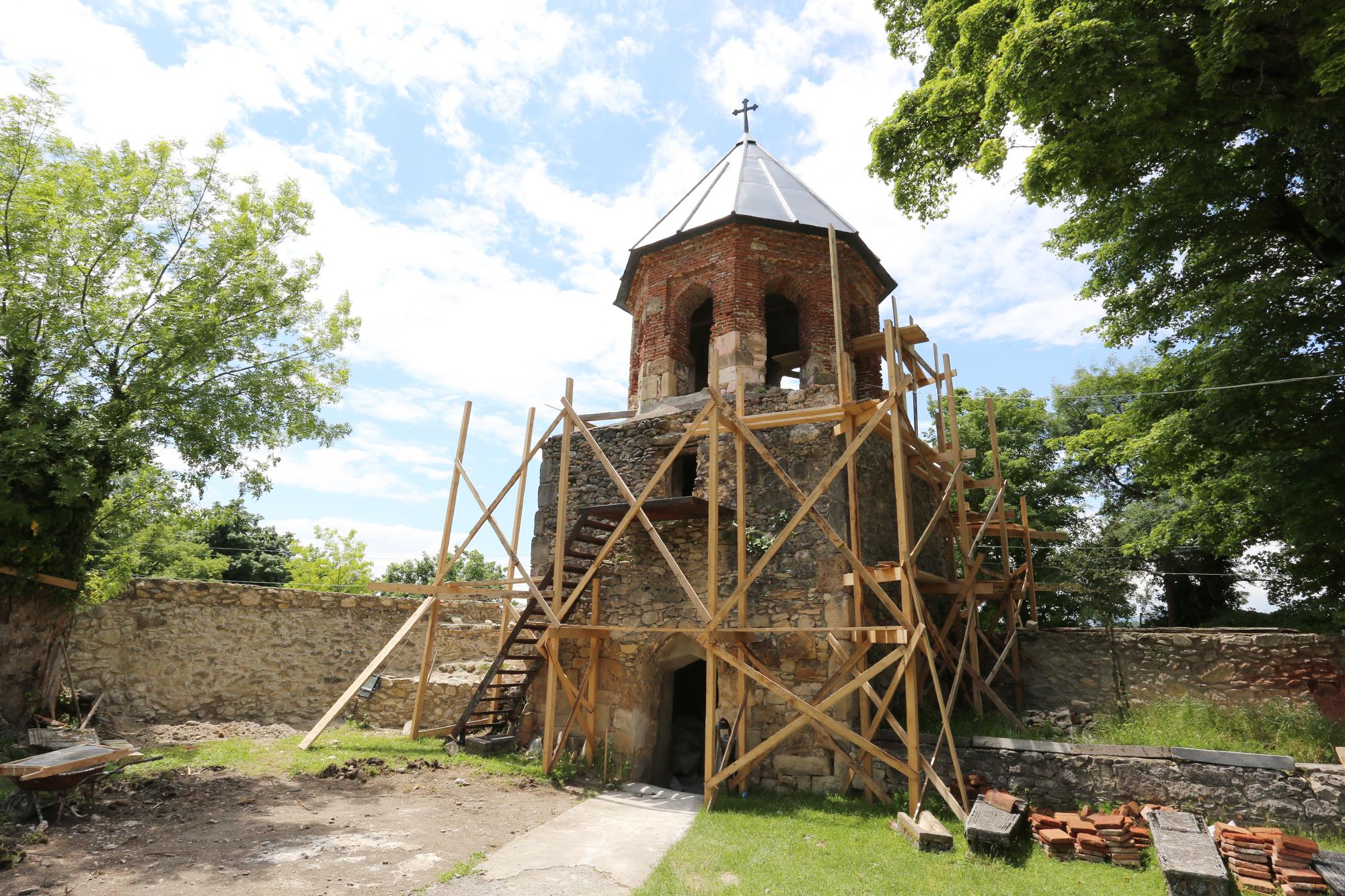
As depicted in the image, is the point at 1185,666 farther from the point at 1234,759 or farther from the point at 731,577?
the point at 731,577

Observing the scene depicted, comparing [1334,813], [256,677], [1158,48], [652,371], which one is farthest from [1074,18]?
[256,677]

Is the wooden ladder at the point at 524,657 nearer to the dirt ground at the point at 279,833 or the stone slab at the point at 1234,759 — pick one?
the dirt ground at the point at 279,833

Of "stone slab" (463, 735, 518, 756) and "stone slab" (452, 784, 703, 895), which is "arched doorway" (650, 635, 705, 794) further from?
"stone slab" (463, 735, 518, 756)

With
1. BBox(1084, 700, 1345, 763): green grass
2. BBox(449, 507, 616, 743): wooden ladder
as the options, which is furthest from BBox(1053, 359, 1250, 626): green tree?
BBox(449, 507, 616, 743): wooden ladder

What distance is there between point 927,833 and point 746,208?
31.3ft

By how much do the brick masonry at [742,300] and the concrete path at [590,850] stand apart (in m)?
6.11

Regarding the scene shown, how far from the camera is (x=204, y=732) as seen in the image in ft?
36.9

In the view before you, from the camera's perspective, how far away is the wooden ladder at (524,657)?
33.5 ft

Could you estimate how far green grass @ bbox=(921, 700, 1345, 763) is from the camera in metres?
7.70

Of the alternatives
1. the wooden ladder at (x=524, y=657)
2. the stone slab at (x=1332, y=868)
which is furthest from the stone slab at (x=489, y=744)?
the stone slab at (x=1332, y=868)

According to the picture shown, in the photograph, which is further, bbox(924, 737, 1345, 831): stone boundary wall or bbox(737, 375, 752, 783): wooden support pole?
bbox(737, 375, 752, 783): wooden support pole

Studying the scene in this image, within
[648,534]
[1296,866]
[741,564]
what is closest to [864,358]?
[648,534]

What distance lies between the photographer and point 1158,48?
657 cm

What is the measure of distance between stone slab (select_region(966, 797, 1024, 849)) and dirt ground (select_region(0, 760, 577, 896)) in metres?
4.37
